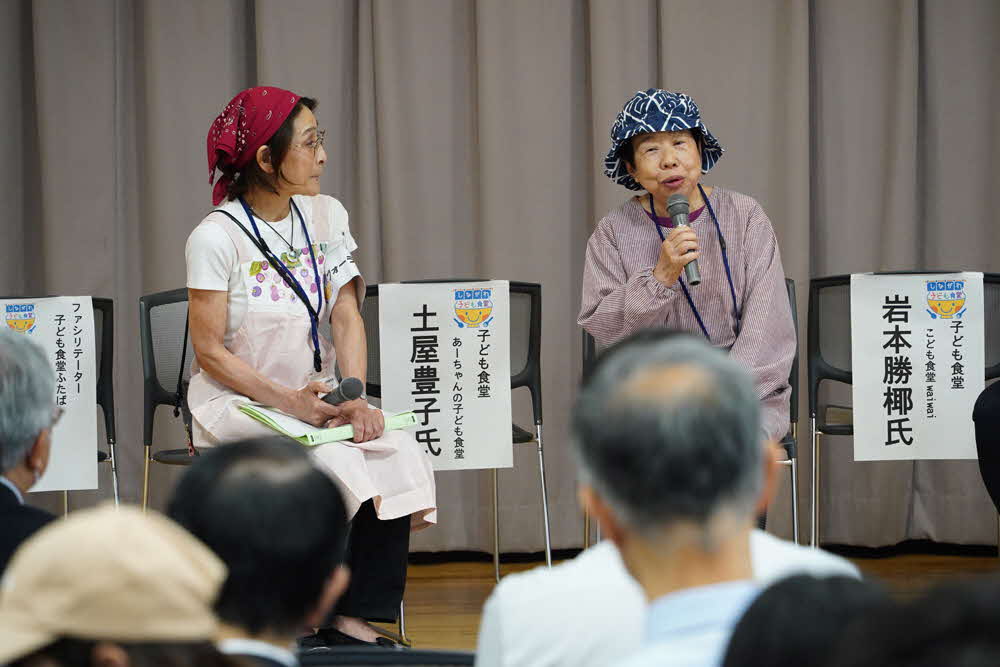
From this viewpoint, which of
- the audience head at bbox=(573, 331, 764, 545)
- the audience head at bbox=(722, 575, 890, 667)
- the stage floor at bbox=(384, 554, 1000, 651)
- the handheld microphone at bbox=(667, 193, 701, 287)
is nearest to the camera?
the audience head at bbox=(722, 575, 890, 667)

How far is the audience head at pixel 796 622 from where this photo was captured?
0.80 meters

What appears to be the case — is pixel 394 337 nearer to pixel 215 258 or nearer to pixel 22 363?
pixel 215 258

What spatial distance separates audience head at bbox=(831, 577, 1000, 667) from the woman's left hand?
250 cm

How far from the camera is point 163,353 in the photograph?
362 centimetres

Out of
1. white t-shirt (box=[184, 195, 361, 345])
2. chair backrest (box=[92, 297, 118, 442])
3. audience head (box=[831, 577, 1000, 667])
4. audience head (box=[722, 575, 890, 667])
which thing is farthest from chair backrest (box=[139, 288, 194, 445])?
audience head (box=[831, 577, 1000, 667])

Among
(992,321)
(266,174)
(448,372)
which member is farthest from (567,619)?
(992,321)

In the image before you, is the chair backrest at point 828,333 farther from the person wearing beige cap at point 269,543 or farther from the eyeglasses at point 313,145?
the person wearing beige cap at point 269,543

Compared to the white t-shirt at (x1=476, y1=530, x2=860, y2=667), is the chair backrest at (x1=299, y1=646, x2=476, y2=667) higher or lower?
lower

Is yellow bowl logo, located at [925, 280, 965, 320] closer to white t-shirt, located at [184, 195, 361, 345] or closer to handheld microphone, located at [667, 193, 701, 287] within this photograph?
handheld microphone, located at [667, 193, 701, 287]

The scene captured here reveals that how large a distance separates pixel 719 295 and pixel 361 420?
3.45 ft

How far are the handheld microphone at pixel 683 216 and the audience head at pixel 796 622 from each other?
2.19 metres

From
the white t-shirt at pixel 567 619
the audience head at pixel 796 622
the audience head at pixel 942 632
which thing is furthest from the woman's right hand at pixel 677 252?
the audience head at pixel 942 632

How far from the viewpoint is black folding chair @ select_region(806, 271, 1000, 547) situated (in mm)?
3744

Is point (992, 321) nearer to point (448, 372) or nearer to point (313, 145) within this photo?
point (448, 372)
